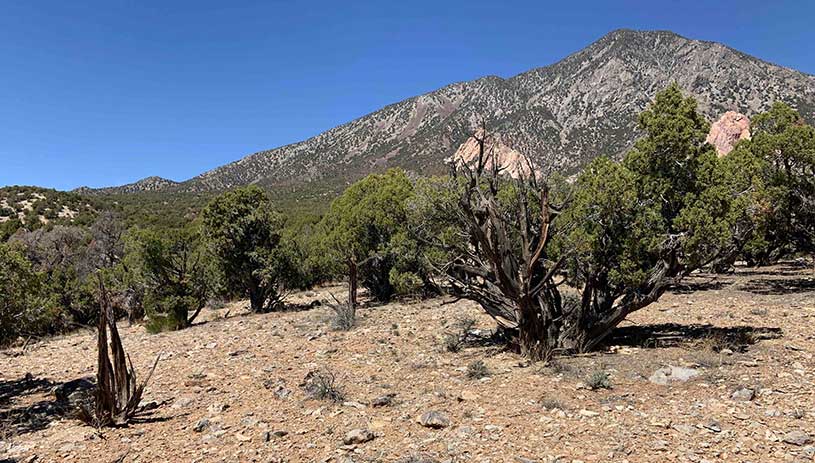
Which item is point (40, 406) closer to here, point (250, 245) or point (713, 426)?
point (713, 426)

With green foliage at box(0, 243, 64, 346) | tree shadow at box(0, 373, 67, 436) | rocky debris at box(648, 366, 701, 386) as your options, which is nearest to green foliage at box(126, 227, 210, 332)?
tree shadow at box(0, 373, 67, 436)

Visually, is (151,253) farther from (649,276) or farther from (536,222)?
(649,276)

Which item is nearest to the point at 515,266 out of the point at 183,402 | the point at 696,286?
the point at 183,402

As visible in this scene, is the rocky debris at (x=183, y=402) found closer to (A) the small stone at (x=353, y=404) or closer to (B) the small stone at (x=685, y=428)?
(A) the small stone at (x=353, y=404)

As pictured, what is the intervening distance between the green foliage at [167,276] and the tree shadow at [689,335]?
48.0 ft

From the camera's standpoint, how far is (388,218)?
19688 mm

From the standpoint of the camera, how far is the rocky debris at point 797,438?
17.6ft

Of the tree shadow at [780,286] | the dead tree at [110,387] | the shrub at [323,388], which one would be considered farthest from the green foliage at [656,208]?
the tree shadow at [780,286]

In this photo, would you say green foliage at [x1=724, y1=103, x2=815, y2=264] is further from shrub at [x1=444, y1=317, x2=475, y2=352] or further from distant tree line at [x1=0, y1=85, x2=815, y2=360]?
shrub at [x1=444, y1=317, x2=475, y2=352]

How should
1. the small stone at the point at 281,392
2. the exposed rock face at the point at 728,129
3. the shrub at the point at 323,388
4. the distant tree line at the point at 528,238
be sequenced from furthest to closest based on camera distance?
the exposed rock face at the point at 728,129, the distant tree line at the point at 528,238, the small stone at the point at 281,392, the shrub at the point at 323,388

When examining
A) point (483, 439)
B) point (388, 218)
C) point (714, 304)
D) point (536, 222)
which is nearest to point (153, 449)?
point (483, 439)

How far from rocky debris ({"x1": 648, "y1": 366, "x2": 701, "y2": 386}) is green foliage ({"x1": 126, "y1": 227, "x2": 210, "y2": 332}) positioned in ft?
51.2

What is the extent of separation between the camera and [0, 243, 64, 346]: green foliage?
8992 millimetres

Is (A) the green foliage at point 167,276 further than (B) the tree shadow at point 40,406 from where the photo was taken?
Yes
